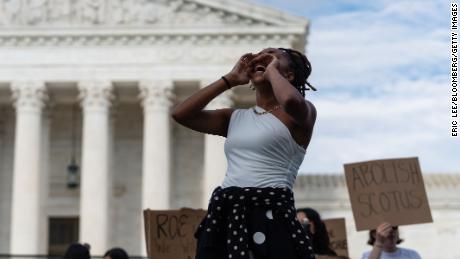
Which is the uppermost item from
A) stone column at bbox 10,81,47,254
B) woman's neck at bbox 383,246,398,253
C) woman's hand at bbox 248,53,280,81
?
stone column at bbox 10,81,47,254

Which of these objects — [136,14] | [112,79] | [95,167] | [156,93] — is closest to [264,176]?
[95,167]

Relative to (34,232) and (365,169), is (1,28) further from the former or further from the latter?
(365,169)

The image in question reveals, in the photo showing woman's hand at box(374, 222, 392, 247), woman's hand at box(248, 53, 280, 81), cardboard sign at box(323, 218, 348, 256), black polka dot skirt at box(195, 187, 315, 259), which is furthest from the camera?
cardboard sign at box(323, 218, 348, 256)

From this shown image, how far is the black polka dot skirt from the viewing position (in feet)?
16.7

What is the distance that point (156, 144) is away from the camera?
41.9 metres

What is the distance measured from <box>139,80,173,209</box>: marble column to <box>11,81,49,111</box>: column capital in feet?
14.1

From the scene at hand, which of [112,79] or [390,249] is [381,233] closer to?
[390,249]

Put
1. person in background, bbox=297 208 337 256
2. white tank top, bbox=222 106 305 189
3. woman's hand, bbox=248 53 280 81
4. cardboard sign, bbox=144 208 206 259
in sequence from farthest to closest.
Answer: person in background, bbox=297 208 337 256, cardboard sign, bbox=144 208 206 259, woman's hand, bbox=248 53 280 81, white tank top, bbox=222 106 305 189

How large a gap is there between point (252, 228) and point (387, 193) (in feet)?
14.2

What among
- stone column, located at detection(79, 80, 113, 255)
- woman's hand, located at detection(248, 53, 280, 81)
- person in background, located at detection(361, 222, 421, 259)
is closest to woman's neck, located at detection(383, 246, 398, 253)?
person in background, located at detection(361, 222, 421, 259)

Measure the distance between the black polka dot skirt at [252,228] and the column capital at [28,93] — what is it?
3804 centimetres

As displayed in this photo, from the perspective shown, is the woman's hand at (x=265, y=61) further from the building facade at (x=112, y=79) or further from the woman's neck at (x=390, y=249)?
the building facade at (x=112, y=79)

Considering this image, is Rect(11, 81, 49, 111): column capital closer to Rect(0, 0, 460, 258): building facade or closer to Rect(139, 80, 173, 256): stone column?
Rect(0, 0, 460, 258): building facade

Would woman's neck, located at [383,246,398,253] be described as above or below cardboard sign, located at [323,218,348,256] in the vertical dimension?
below
